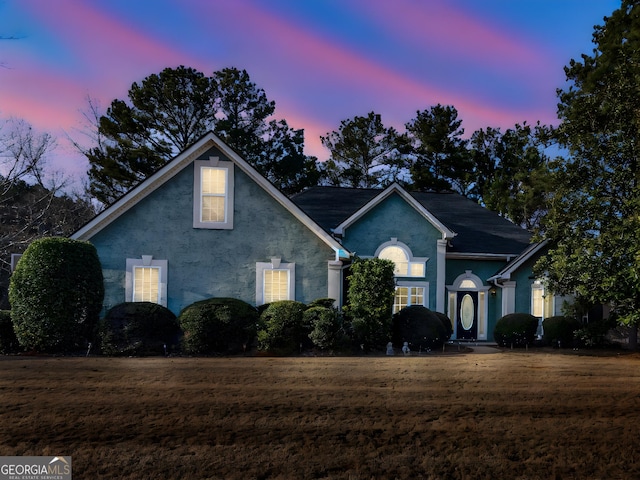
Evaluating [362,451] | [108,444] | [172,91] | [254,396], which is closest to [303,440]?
[362,451]

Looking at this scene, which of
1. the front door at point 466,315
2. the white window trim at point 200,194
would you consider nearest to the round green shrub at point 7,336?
the white window trim at point 200,194

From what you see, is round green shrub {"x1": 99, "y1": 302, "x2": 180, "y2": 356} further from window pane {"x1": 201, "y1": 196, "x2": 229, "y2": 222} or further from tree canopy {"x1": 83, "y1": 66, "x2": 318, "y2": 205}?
tree canopy {"x1": 83, "y1": 66, "x2": 318, "y2": 205}

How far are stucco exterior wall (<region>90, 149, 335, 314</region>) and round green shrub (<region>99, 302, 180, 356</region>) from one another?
1.76 metres

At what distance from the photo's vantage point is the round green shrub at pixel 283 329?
51.2 ft

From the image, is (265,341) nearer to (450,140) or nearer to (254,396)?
(254,396)

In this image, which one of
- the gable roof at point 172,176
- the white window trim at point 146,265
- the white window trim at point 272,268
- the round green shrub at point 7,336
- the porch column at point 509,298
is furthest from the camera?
the porch column at point 509,298

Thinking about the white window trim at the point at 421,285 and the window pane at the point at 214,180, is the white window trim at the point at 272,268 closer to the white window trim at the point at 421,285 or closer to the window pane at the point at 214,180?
the window pane at the point at 214,180

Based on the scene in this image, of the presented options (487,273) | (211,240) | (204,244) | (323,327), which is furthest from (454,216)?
(204,244)

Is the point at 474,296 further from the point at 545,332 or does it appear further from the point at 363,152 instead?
the point at 363,152

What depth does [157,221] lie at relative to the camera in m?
17.7

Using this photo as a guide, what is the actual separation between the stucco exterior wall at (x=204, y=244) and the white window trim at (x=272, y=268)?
0.44 feet

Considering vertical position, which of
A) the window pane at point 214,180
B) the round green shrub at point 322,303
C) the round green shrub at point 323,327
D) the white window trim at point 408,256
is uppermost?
the window pane at point 214,180

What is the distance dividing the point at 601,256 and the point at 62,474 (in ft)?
55.9

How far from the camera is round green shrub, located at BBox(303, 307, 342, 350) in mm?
15750
